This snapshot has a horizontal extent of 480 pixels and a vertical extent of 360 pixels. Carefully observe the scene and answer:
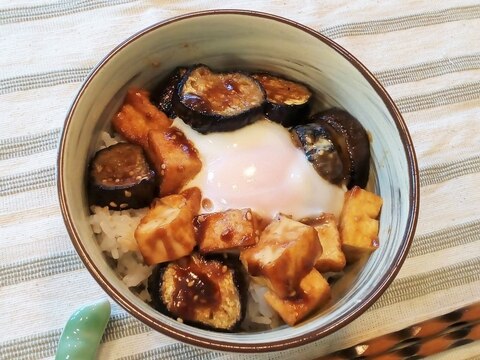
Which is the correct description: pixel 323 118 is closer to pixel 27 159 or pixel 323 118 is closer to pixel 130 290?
pixel 130 290

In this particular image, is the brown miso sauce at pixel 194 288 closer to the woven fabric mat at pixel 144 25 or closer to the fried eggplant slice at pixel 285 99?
the woven fabric mat at pixel 144 25

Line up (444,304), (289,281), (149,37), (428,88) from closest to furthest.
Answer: (289,281) → (149,37) → (444,304) → (428,88)

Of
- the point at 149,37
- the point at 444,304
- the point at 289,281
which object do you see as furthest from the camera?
the point at 444,304

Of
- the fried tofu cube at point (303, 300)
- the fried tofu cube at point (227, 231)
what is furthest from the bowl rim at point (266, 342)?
the fried tofu cube at point (227, 231)

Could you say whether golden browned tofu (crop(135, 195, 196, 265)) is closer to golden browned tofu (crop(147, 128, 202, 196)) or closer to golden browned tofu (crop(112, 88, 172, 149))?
golden browned tofu (crop(147, 128, 202, 196))

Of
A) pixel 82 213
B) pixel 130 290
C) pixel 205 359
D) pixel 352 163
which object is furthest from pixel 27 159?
pixel 352 163

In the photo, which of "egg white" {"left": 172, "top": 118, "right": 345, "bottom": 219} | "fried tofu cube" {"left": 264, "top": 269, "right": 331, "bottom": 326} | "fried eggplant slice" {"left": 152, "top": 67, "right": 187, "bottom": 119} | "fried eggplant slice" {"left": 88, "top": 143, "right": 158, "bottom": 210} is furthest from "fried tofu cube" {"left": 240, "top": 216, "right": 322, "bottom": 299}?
"fried eggplant slice" {"left": 152, "top": 67, "right": 187, "bottom": 119}
